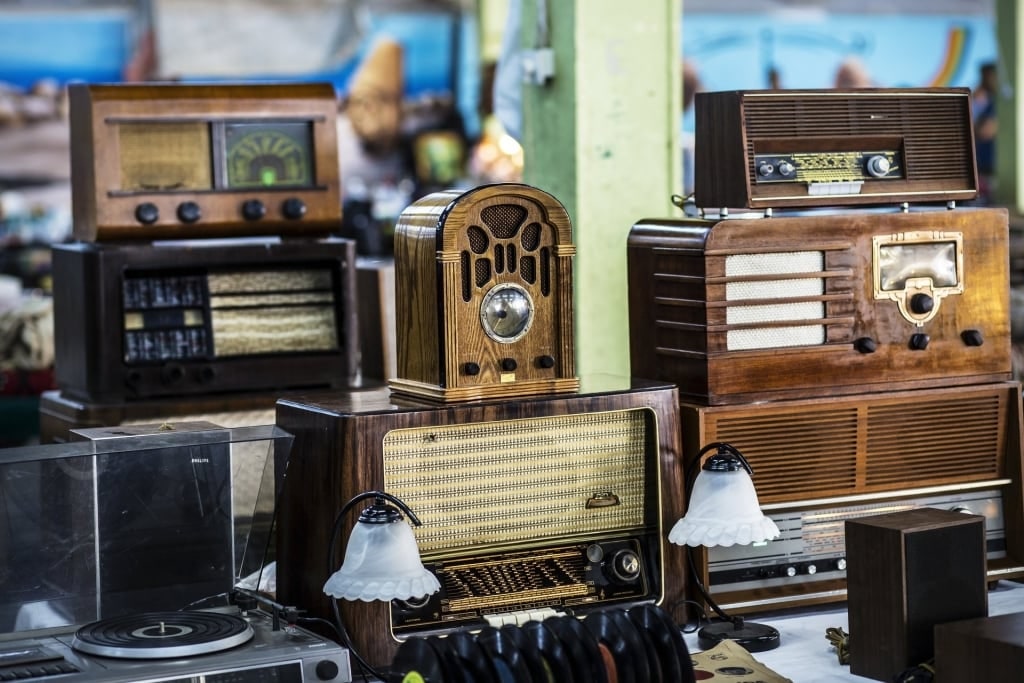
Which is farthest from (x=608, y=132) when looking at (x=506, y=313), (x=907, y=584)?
(x=907, y=584)

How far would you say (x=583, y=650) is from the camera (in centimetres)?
246

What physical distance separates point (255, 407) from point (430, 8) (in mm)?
9610

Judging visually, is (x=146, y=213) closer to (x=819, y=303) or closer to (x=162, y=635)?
(x=162, y=635)

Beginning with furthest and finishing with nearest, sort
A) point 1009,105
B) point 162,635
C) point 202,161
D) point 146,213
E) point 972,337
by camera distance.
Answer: point 1009,105
point 202,161
point 146,213
point 972,337
point 162,635

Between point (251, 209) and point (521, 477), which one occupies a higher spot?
point (251, 209)

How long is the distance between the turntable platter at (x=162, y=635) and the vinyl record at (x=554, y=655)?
0.52 metres

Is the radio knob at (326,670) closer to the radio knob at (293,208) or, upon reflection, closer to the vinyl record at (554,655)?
the vinyl record at (554,655)

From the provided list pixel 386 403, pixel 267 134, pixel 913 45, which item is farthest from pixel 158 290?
pixel 913 45

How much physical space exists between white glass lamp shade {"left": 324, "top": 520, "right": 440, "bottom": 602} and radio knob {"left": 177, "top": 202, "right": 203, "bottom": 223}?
1482 millimetres

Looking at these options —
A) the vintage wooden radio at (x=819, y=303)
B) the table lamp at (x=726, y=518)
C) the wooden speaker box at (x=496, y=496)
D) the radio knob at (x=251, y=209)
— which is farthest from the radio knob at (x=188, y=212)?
the table lamp at (x=726, y=518)

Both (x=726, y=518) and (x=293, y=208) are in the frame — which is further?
A: (x=293, y=208)

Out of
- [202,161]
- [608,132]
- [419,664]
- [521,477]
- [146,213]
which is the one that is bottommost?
[419,664]

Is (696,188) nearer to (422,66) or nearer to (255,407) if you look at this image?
(255,407)

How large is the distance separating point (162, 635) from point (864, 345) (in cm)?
163
